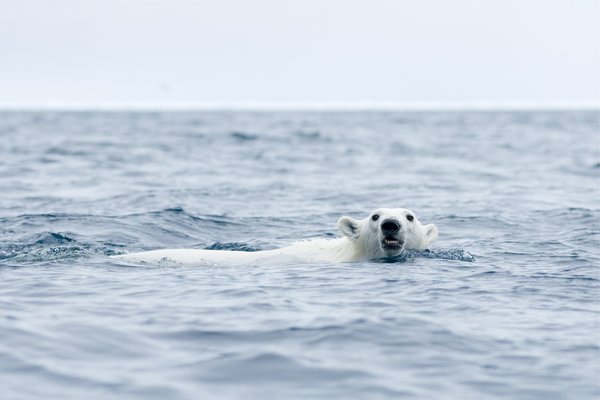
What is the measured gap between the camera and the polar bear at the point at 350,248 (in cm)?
1220

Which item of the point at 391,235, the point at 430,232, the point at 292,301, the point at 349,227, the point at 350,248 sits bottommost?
the point at 292,301

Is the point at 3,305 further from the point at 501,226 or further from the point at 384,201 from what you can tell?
the point at 384,201

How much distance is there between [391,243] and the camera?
40.0 feet

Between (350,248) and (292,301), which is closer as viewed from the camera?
(292,301)

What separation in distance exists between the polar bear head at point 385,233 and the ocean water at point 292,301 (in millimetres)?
258

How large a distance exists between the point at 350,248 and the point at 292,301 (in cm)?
303

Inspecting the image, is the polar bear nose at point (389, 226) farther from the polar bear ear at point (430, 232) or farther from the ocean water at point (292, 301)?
the polar bear ear at point (430, 232)

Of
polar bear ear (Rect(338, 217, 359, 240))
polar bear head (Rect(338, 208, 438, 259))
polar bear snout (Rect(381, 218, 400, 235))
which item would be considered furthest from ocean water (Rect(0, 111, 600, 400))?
polar bear ear (Rect(338, 217, 359, 240))

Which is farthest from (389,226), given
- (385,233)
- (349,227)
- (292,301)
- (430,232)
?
(292,301)

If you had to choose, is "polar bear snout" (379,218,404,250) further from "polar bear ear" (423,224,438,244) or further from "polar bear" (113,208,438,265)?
"polar bear ear" (423,224,438,244)

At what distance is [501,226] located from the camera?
16.8 m

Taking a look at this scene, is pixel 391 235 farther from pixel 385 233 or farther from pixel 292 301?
pixel 292 301

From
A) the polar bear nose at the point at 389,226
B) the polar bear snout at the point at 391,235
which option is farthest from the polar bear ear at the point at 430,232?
the polar bear nose at the point at 389,226

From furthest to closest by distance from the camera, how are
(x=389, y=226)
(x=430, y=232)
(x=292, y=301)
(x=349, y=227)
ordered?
(x=430, y=232) < (x=349, y=227) < (x=389, y=226) < (x=292, y=301)
